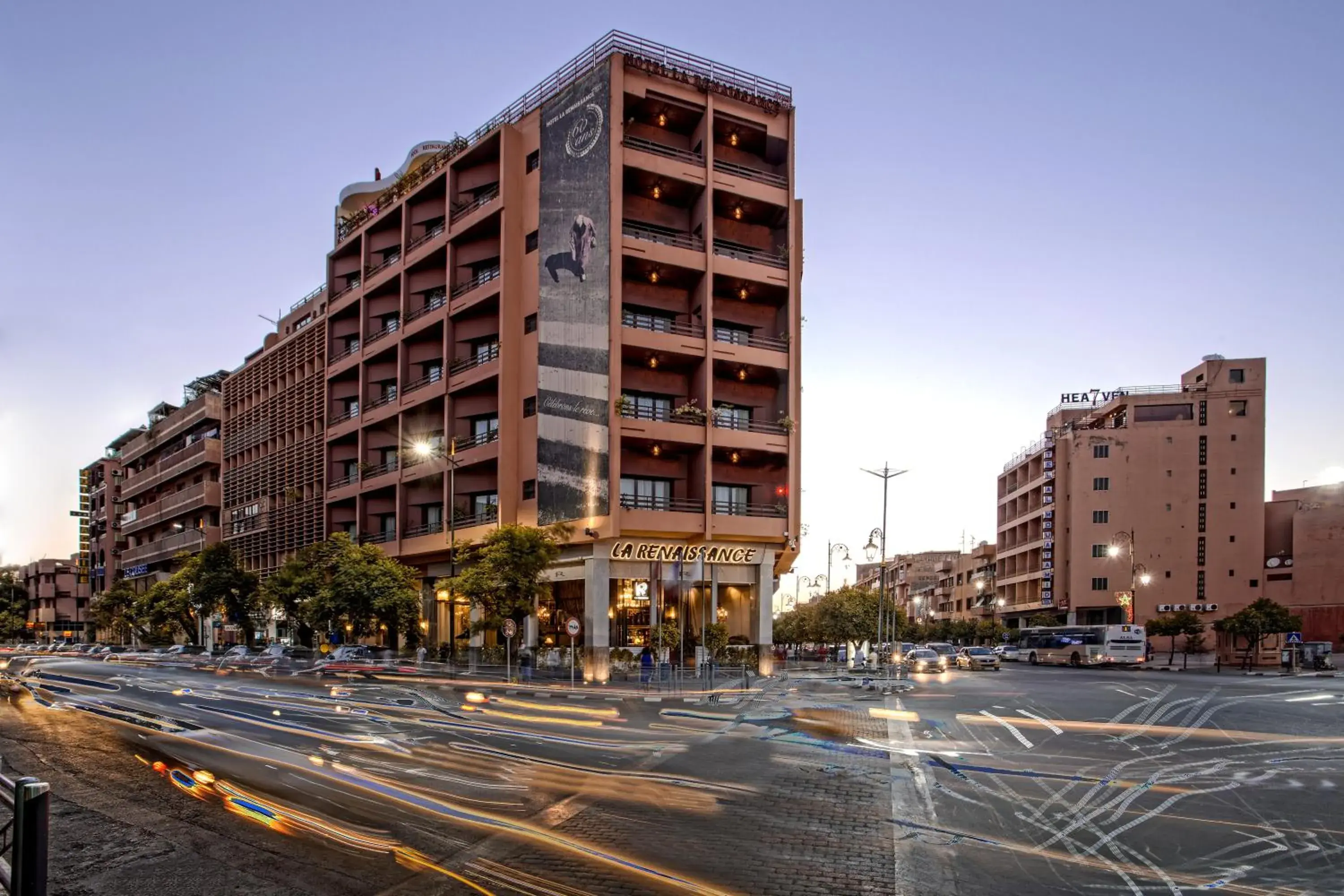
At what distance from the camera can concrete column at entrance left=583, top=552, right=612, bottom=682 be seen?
44.4 metres

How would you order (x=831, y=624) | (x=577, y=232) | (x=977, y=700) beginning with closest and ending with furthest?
1. (x=977, y=700)
2. (x=577, y=232)
3. (x=831, y=624)

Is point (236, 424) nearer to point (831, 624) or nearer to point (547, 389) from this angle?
point (547, 389)

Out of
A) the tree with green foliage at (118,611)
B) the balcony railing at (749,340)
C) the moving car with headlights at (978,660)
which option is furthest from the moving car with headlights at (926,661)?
the tree with green foliage at (118,611)

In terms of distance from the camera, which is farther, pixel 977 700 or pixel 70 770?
pixel 977 700

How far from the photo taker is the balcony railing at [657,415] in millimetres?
45219

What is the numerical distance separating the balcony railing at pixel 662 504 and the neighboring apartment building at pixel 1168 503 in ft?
196

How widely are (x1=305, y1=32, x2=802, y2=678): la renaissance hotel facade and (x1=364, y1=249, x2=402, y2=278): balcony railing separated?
5823 mm

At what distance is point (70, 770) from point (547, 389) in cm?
3195

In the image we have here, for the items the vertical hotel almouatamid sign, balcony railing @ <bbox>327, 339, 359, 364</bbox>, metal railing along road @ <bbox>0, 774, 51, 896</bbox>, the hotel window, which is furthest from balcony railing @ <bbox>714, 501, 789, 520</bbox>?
metal railing along road @ <bbox>0, 774, 51, 896</bbox>

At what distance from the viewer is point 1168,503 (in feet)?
307

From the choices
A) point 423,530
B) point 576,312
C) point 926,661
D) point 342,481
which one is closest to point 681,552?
point 576,312

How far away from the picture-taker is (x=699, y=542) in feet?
156

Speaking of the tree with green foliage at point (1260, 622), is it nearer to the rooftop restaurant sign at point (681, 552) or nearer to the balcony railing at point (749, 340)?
the rooftop restaurant sign at point (681, 552)

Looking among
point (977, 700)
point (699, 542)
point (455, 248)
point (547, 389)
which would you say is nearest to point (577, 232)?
point (547, 389)
